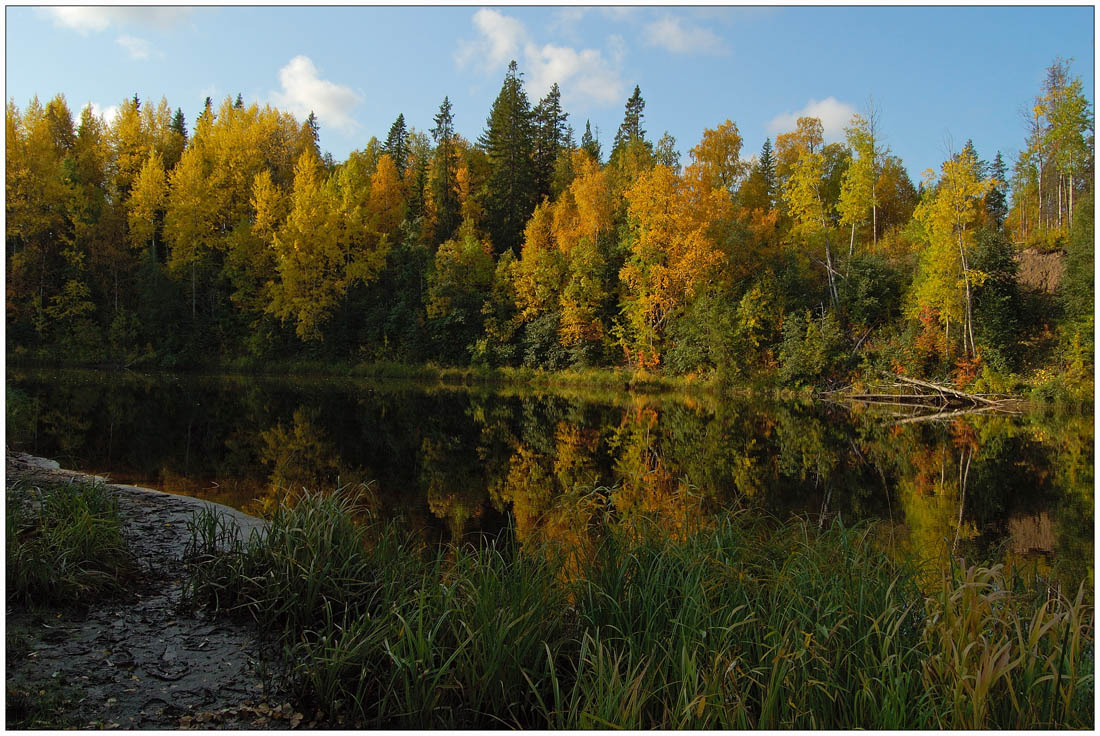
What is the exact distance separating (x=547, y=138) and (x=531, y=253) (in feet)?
51.5

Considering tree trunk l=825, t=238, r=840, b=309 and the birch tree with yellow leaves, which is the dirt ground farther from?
tree trunk l=825, t=238, r=840, b=309

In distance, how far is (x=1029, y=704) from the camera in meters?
2.69

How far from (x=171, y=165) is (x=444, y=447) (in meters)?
38.4

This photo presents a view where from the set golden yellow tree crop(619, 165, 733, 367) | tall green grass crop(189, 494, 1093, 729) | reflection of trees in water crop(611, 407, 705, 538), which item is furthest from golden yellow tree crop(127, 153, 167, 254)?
tall green grass crop(189, 494, 1093, 729)

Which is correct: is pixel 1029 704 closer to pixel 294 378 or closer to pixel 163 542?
pixel 163 542

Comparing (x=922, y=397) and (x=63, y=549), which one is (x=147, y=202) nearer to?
(x=63, y=549)

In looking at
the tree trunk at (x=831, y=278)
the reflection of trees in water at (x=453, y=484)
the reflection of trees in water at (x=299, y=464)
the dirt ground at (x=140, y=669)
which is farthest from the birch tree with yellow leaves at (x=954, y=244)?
the dirt ground at (x=140, y=669)

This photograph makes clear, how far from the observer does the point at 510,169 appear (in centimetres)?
4128

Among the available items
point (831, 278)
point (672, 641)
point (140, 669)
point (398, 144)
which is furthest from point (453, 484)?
point (398, 144)

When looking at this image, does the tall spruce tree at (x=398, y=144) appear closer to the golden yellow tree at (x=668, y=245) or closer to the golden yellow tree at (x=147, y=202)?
the golden yellow tree at (x=147, y=202)

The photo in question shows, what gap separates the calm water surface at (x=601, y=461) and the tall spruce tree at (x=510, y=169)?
22029 millimetres

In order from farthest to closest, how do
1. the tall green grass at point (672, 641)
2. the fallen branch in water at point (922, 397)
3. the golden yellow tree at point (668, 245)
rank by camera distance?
the golden yellow tree at point (668, 245), the fallen branch in water at point (922, 397), the tall green grass at point (672, 641)

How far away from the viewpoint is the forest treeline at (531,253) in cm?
2422

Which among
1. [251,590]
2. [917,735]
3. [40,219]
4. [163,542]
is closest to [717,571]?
[917,735]
